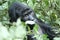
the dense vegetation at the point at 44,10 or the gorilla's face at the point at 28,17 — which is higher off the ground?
the dense vegetation at the point at 44,10

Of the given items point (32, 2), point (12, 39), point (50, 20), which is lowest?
point (12, 39)

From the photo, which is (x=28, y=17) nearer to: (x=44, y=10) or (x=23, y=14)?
(x=23, y=14)

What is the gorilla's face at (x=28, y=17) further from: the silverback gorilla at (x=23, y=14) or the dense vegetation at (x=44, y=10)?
the dense vegetation at (x=44, y=10)

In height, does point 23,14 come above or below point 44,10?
below

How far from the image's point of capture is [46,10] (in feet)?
7.19

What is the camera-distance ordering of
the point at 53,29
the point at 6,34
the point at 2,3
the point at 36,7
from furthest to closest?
the point at 36,7 → the point at 2,3 → the point at 53,29 → the point at 6,34

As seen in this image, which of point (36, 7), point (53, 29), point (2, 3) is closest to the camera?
point (53, 29)

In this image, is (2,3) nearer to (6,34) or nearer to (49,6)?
(49,6)

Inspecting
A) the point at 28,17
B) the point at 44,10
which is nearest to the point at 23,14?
the point at 28,17

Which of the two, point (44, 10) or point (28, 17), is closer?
point (28, 17)

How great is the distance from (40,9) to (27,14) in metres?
0.37

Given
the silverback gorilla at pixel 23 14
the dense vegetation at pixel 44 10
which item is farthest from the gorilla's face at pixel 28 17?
the dense vegetation at pixel 44 10

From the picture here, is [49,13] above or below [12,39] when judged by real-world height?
above

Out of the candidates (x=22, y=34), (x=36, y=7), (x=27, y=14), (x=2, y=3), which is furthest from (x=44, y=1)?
(x=22, y=34)
